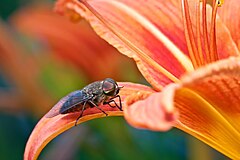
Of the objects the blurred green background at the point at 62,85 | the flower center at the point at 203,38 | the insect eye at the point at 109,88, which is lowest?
the blurred green background at the point at 62,85

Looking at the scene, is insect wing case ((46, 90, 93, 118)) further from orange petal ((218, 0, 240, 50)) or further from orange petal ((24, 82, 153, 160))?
orange petal ((218, 0, 240, 50))

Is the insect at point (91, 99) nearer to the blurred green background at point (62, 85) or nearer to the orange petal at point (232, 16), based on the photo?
the orange petal at point (232, 16)

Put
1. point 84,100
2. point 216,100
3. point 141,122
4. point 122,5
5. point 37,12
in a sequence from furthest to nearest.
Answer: point 37,12 < point 122,5 < point 84,100 < point 216,100 < point 141,122

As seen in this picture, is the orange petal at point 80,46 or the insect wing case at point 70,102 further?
the orange petal at point 80,46

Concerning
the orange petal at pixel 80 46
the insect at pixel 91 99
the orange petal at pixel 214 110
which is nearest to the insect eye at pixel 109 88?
the insect at pixel 91 99

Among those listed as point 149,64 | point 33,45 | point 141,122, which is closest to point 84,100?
point 149,64

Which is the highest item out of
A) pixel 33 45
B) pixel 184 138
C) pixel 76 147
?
pixel 33 45

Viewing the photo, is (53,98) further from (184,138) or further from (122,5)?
(122,5)
